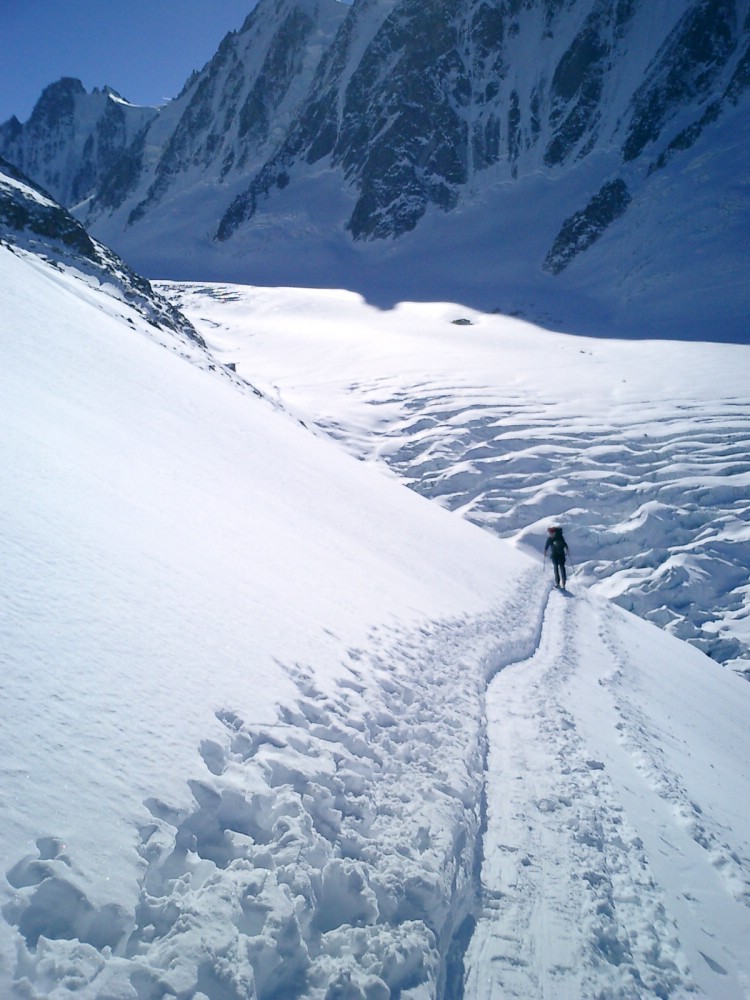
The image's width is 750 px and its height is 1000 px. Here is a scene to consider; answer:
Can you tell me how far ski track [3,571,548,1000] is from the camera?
2.25 meters

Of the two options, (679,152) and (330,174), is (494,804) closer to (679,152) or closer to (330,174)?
(679,152)

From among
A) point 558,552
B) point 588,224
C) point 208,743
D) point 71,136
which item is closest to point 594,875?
point 208,743

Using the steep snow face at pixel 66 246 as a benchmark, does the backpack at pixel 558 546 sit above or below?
below

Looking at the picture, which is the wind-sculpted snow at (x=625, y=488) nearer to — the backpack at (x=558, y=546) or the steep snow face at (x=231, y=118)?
the backpack at (x=558, y=546)

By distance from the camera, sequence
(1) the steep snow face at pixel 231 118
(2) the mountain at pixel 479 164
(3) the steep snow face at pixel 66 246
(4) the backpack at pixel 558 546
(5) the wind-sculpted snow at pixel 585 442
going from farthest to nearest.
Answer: (1) the steep snow face at pixel 231 118 < (2) the mountain at pixel 479 164 < (3) the steep snow face at pixel 66 246 < (5) the wind-sculpted snow at pixel 585 442 < (4) the backpack at pixel 558 546

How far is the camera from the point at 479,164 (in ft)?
279

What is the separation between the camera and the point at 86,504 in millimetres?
5027

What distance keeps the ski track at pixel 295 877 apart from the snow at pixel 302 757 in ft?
0.04

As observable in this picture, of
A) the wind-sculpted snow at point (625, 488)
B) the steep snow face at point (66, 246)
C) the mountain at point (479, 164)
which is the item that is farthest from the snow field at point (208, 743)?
the mountain at point (479, 164)

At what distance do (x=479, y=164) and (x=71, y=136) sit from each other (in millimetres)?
137413

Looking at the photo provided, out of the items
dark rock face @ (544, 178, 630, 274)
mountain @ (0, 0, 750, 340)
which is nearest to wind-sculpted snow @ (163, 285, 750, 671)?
mountain @ (0, 0, 750, 340)

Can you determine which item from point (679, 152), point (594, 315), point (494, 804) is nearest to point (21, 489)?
point (494, 804)

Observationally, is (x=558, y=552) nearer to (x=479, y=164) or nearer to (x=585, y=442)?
(x=585, y=442)

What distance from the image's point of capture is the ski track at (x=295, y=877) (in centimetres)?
225
